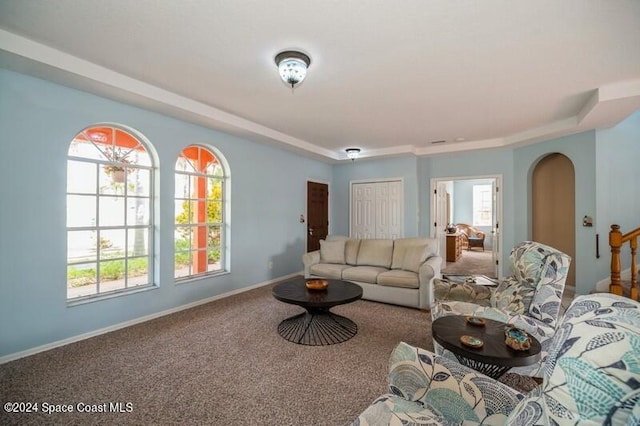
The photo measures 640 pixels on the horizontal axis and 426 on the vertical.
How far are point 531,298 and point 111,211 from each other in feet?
14.1

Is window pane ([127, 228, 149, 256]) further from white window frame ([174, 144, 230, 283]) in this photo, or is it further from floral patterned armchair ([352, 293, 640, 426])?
floral patterned armchair ([352, 293, 640, 426])

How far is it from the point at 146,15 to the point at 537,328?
358 cm

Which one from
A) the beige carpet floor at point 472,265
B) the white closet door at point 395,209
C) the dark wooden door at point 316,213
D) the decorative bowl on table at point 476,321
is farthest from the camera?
the beige carpet floor at point 472,265

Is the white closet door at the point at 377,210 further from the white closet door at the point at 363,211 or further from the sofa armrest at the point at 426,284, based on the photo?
the sofa armrest at the point at 426,284

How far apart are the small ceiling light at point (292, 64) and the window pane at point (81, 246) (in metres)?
2.74

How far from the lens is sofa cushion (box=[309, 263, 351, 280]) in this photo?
15.0 ft

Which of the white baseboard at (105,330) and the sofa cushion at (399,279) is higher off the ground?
the sofa cushion at (399,279)

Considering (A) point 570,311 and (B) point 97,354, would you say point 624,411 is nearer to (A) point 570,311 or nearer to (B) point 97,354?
(A) point 570,311

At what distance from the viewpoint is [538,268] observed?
2248mm

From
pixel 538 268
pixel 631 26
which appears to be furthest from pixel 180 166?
pixel 631 26

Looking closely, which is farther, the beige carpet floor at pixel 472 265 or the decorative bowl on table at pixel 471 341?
the beige carpet floor at pixel 472 265

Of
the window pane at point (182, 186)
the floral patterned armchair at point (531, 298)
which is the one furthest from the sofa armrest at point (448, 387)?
the window pane at point (182, 186)

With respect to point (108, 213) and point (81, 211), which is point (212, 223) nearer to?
point (108, 213)

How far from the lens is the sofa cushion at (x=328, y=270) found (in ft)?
15.0
